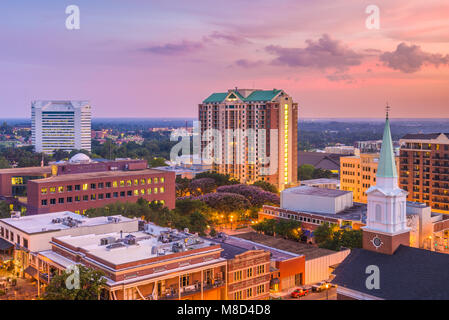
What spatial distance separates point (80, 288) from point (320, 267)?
28.1 m

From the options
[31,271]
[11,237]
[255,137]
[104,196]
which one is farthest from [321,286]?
[255,137]

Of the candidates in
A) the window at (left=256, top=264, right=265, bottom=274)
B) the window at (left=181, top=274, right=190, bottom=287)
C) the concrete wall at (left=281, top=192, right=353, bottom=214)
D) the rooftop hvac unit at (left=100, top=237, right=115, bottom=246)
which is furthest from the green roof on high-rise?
the window at (left=181, top=274, right=190, bottom=287)

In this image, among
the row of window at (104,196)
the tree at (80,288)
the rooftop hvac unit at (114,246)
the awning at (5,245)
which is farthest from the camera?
the row of window at (104,196)

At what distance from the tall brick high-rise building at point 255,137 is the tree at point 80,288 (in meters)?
83.2

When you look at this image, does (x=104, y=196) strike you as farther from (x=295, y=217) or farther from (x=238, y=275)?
(x=238, y=275)

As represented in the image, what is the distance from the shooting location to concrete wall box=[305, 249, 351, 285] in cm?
4784

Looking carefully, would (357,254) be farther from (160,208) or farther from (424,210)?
(160,208)

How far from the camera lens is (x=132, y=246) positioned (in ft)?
121

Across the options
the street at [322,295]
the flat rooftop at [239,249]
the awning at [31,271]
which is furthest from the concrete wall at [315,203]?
the awning at [31,271]

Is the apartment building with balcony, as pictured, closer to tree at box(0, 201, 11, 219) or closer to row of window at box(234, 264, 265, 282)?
row of window at box(234, 264, 265, 282)

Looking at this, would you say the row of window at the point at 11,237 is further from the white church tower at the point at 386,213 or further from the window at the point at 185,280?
the white church tower at the point at 386,213

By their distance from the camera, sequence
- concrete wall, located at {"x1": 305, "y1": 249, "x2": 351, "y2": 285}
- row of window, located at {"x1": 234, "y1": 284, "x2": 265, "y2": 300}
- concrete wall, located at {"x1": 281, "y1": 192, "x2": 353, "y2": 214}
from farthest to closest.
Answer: concrete wall, located at {"x1": 281, "y1": 192, "x2": 353, "y2": 214} → concrete wall, located at {"x1": 305, "y1": 249, "x2": 351, "y2": 285} → row of window, located at {"x1": 234, "y1": 284, "x2": 265, "y2": 300}

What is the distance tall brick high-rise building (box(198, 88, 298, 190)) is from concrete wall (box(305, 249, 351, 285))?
58989mm

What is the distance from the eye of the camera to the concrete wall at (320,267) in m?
47.8
